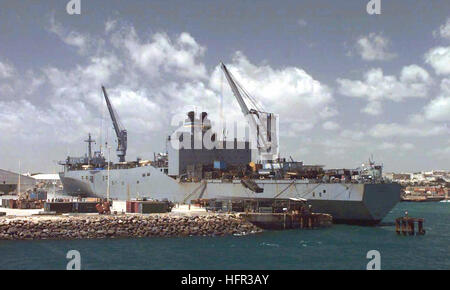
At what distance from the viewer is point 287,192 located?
152ft

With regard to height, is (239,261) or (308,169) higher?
(308,169)

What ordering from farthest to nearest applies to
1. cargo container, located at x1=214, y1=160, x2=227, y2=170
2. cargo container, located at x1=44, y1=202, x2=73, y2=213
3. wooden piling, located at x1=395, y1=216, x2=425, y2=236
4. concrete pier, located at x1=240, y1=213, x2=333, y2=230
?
cargo container, located at x1=214, y1=160, x2=227, y2=170, cargo container, located at x1=44, y1=202, x2=73, y2=213, concrete pier, located at x1=240, y1=213, x2=333, y2=230, wooden piling, located at x1=395, y1=216, x2=425, y2=236

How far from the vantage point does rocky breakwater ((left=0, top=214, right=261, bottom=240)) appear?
3694 centimetres

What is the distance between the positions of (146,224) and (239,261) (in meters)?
13.4

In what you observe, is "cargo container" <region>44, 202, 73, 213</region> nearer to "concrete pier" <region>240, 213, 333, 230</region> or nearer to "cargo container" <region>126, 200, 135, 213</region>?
"cargo container" <region>126, 200, 135, 213</region>

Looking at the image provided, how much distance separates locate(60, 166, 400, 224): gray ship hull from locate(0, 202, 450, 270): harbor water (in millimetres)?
3115

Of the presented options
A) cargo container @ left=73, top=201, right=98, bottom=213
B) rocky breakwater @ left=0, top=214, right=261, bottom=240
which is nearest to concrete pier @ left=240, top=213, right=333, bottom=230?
rocky breakwater @ left=0, top=214, right=261, bottom=240

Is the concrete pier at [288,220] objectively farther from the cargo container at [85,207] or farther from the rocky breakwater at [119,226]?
the cargo container at [85,207]

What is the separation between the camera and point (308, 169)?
165ft

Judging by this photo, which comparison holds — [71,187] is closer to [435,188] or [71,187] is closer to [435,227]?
[435,227]

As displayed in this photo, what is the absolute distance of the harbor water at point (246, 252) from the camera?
28.0 m

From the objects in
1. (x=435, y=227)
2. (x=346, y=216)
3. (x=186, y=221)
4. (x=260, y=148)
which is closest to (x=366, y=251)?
(x=346, y=216)

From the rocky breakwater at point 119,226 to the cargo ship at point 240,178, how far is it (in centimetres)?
727
